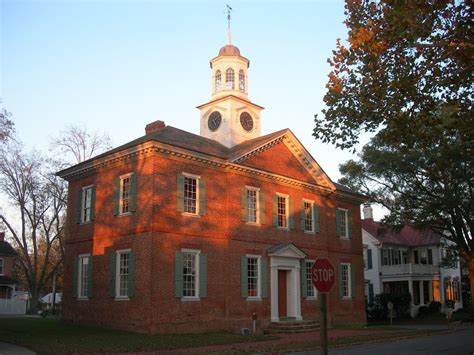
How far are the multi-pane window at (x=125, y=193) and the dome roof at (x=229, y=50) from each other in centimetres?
1183

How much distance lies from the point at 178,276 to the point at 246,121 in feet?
39.7

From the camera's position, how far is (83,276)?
79.6ft

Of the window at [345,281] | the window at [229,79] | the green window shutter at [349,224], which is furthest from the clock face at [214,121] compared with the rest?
the window at [345,281]

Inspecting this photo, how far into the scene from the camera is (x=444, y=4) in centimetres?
1092

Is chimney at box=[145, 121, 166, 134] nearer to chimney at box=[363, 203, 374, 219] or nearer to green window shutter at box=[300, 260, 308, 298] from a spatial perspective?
green window shutter at box=[300, 260, 308, 298]

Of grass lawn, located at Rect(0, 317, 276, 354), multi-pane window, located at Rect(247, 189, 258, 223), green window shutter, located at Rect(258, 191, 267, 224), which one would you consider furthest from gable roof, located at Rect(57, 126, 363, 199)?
grass lawn, located at Rect(0, 317, 276, 354)

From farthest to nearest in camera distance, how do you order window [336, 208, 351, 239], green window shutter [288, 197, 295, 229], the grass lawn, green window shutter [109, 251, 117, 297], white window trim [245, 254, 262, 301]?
window [336, 208, 351, 239] < green window shutter [288, 197, 295, 229] < white window trim [245, 254, 262, 301] < green window shutter [109, 251, 117, 297] < the grass lawn

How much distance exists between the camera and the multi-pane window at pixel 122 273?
2141 cm

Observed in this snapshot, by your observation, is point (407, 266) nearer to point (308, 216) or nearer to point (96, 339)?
point (308, 216)

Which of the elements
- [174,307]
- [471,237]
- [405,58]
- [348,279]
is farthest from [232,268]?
[471,237]

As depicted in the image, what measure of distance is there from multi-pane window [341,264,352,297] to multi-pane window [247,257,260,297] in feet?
25.1

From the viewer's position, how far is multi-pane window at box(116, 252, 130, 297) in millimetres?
21406

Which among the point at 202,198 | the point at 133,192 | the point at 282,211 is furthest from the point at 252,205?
the point at 133,192

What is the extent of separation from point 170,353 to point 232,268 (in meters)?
8.44
